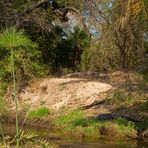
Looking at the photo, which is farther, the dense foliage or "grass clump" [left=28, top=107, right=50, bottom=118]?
the dense foliage

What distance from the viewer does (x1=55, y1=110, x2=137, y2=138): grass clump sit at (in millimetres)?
18359

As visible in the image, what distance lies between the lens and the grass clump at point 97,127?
60.2 feet

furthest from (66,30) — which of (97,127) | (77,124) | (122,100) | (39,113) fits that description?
(97,127)

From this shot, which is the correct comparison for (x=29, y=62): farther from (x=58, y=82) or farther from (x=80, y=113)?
(x=80, y=113)

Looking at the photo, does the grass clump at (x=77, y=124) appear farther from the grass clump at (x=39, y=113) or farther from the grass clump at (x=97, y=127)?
the grass clump at (x=39, y=113)

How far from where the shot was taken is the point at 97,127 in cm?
1878

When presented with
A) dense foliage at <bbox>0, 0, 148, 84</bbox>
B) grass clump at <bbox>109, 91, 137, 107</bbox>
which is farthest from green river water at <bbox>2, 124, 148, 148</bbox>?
dense foliage at <bbox>0, 0, 148, 84</bbox>

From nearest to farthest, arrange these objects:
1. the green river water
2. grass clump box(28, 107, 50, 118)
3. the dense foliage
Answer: the green river water < grass clump box(28, 107, 50, 118) < the dense foliage

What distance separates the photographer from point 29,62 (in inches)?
1065

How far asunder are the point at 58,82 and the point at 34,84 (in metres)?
1.50

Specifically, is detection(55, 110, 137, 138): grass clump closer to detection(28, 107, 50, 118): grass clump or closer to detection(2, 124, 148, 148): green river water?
detection(2, 124, 148, 148): green river water

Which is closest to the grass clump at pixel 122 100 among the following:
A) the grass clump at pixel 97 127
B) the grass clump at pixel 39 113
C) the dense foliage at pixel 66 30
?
the grass clump at pixel 97 127

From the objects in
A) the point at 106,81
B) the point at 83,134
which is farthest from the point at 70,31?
the point at 83,134

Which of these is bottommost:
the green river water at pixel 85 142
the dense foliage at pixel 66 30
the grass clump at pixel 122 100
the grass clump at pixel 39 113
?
the green river water at pixel 85 142
